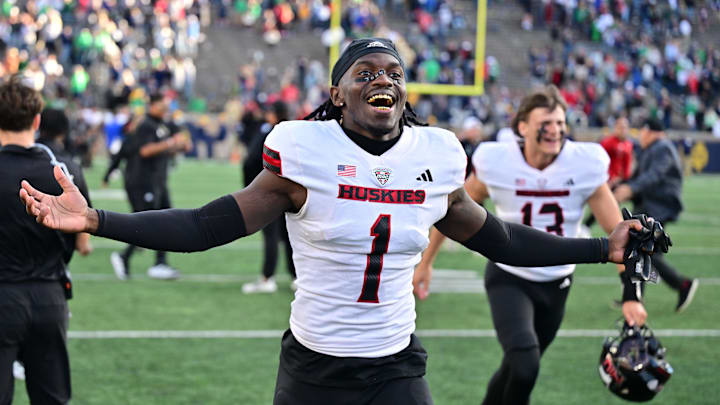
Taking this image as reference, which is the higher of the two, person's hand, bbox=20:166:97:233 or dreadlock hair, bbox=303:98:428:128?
dreadlock hair, bbox=303:98:428:128

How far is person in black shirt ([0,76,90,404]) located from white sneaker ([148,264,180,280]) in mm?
5651

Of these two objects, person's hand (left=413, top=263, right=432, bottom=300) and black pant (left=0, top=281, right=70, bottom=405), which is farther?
person's hand (left=413, top=263, right=432, bottom=300)

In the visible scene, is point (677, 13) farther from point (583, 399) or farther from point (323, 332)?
point (323, 332)

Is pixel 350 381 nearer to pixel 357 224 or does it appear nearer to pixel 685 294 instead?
pixel 357 224

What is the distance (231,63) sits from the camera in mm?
32781

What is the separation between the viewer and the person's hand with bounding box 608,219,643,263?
335cm

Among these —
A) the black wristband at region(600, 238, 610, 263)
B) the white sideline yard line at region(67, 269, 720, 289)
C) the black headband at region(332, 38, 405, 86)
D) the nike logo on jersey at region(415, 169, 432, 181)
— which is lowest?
the white sideline yard line at region(67, 269, 720, 289)

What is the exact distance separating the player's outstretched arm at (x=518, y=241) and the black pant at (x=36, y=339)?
1.85 metres

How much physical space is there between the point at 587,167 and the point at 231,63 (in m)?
28.6

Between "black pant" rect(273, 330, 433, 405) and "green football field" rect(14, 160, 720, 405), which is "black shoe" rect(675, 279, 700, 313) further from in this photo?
"black pant" rect(273, 330, 433, 405)

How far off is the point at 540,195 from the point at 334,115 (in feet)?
6.59

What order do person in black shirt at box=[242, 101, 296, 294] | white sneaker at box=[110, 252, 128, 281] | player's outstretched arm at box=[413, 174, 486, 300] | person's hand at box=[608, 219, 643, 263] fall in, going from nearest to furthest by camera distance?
person's hand at box=[608, 219, 643, 263], player's outstretched arm at box=[413, 174, 486, 300], person in black shirt at box=[242, 101, 296, 294], white sneaker at box=[110, 252, 128, 281]

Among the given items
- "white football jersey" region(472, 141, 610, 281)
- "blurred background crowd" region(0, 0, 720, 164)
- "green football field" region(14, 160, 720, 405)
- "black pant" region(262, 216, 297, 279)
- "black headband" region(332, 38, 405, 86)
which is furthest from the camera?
"blurred background crowd" region(0, 0, 720, 164)

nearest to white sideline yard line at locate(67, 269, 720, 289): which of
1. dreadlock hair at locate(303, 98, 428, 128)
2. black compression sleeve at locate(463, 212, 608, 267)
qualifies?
dreadlock hair at locate(303, 98, 428, 128)
